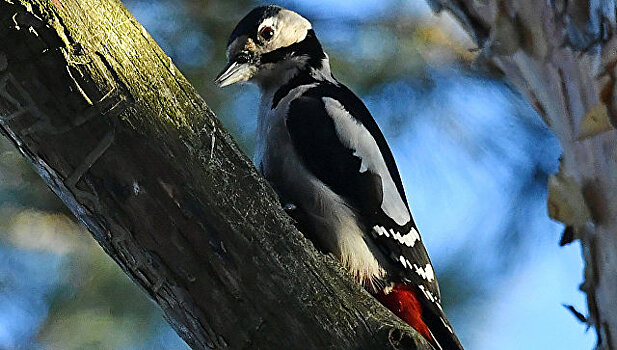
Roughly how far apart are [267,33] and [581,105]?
1087 millimetres

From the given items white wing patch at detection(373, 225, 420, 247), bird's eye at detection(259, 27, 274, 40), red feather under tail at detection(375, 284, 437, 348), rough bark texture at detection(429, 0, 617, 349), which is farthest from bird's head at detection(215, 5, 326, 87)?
rough bark texture at detection(429, 0, 617, 349)

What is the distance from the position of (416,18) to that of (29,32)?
6.84 feet

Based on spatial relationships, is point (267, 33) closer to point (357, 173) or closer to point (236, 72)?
point (236, 72)

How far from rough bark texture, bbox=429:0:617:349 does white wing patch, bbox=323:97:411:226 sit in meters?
0.52

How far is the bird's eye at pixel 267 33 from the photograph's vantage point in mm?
2175

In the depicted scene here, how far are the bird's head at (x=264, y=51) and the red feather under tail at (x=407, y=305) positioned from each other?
64 centimetres

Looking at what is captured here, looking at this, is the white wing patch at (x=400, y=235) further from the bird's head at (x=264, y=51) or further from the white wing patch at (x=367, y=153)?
the bird's head at (x=264, y=51)

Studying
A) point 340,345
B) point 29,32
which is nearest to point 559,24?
point 340,345

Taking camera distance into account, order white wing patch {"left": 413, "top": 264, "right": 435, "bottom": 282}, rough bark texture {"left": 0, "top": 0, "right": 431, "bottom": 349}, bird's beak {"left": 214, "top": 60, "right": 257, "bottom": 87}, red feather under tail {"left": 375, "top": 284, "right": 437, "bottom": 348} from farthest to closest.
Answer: bird's beak {"left": 214, "top": 60, "right": 257, "bottom": 87}, white wing patch {"left": 413, "top": 264, "right": 435, "bottom": 282}, red feather under tail {"left": 375, "top": 284, "right": 437, "bottom": 348}, rough bark texture {"left": 0, "top": 0, "right": 431, "bottom": 349}

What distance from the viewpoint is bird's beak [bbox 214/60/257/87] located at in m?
2.10

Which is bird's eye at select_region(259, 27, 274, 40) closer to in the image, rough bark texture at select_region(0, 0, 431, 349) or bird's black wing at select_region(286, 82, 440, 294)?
bird's black wing at select_region(286, 82, 440, 294)

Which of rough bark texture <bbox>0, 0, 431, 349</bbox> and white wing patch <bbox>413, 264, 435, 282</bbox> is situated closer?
rough bark texture <bbox>0, 0, 431, 349</bbox>

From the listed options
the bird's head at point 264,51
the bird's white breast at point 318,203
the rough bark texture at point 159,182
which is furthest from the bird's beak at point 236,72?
the rough bark texture at point 159,182

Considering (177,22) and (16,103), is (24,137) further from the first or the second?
(177,22)
